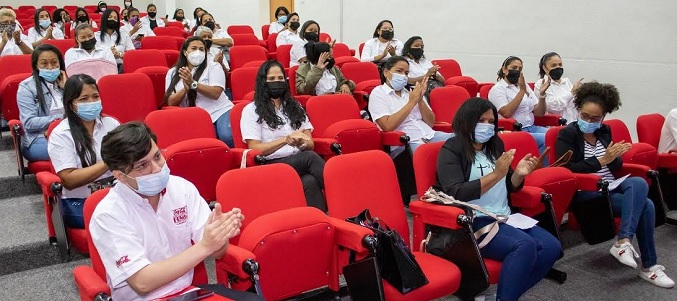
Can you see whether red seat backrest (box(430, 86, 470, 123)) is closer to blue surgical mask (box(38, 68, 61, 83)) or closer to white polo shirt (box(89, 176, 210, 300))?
blue surgical mask (box(38, 68, 61, 83))

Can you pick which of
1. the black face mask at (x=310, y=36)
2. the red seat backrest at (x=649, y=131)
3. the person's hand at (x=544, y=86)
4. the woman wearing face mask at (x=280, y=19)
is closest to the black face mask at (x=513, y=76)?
the person's hand at (x=544, y=86)

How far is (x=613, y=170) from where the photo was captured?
3533mm

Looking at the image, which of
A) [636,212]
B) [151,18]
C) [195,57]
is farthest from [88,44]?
[151,18]

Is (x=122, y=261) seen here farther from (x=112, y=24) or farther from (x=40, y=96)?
(x=112, y=24)

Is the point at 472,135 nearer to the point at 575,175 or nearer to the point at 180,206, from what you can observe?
the point at 575,175

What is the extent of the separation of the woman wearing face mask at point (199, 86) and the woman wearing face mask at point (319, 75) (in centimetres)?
70

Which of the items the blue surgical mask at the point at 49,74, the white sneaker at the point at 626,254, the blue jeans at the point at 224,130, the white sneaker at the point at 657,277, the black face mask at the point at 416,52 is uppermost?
the blue surgical mask at the point at 49,74

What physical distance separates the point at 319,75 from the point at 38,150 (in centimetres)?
216

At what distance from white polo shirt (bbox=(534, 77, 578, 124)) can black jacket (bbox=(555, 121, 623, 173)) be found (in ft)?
4.55

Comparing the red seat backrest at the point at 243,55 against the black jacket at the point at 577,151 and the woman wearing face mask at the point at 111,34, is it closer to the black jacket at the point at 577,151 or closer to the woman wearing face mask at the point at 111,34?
the woman wearing face mask at the point at 111,34

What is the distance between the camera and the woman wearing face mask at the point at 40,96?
3547 mm

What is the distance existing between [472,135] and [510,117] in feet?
6.49

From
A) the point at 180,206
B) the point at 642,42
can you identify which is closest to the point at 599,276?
the point at 180,206

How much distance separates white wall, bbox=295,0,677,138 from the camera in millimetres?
5285
